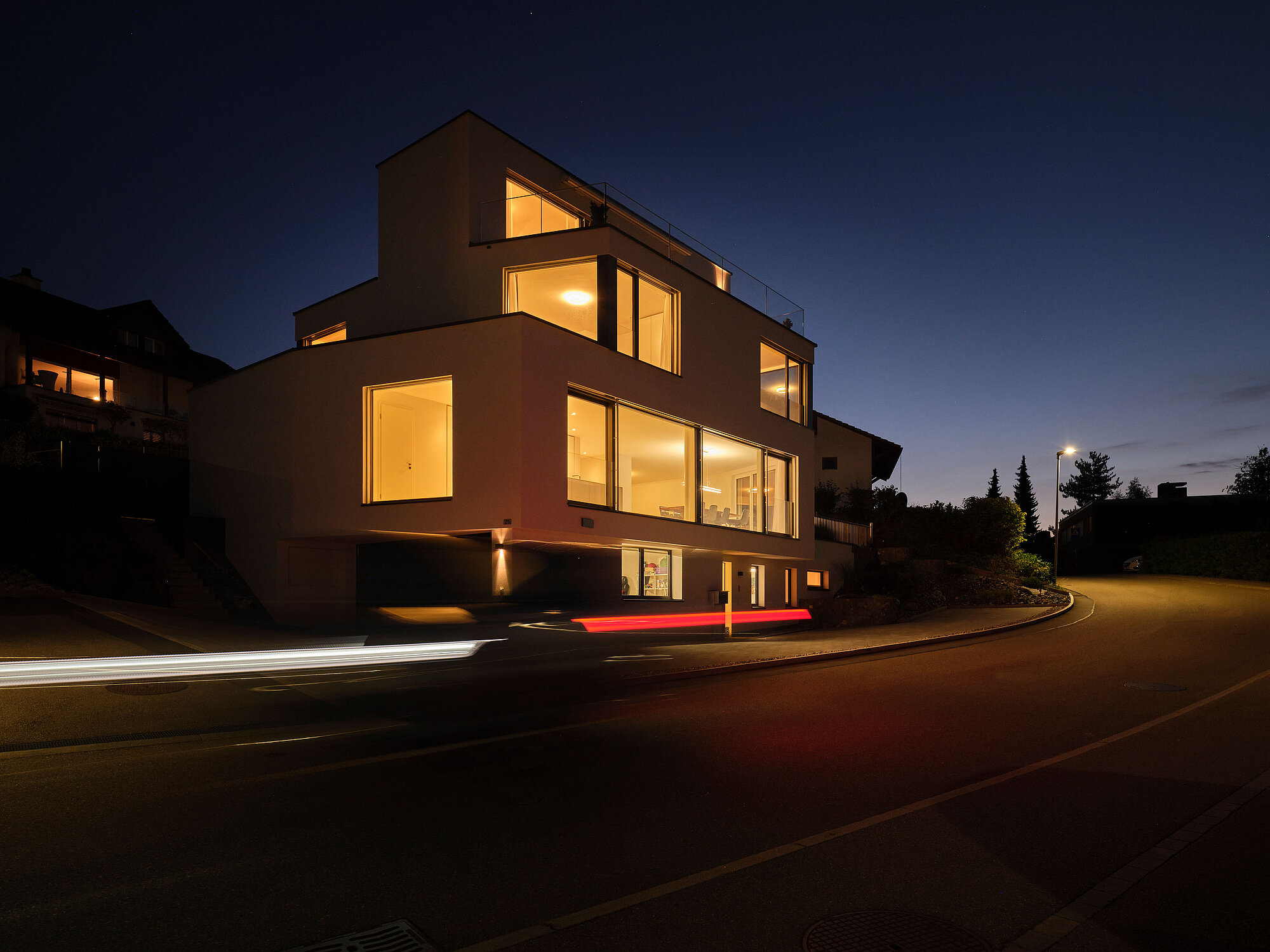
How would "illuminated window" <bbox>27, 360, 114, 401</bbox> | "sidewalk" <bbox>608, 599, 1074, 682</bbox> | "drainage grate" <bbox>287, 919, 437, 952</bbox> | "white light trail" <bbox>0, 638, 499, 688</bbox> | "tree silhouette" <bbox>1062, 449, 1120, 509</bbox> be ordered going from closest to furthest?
"drainage grate" <bbox>287, 919, 437, 952</bbox> < "white light trail" <bbox>0, 638, 499, 688</bbox> < "sidewalk" <bbox>608, 599, 1074, 682</bbox> < "illuminated window" <bbox>27, 360, 114, 401</bbox> < "tree silhouette" <bbox>1062, 449, 1120, 509</bbox>

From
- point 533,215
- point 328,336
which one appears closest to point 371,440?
point 533,215

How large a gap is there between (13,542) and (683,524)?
15908 millimetres

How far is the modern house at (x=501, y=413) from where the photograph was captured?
1727 centimetres

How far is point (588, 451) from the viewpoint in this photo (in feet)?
60.4

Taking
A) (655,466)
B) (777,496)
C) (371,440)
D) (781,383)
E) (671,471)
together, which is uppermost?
(781,383)

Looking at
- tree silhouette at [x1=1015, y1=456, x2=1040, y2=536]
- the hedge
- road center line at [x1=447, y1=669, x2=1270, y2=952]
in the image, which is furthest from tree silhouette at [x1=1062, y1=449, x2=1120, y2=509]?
road center line at [x1=447, y1=669, x2=1270, y2=952]

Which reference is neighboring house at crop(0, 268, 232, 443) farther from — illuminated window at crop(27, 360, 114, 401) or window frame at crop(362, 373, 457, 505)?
window frame at crop(362, 373, 457, 505)

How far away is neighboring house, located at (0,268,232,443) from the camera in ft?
101

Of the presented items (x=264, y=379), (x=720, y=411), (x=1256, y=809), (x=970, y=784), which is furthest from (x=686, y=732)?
(x=264, y=379)

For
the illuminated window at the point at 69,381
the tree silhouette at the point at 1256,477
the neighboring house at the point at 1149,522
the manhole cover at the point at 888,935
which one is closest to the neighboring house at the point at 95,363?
the illuminated window at the point at 69,381

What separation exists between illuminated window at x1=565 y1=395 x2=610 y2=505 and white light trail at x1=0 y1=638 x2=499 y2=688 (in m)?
4.64

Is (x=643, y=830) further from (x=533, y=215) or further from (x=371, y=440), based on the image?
(x=533, y=215)

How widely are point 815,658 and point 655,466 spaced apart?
8438 mm

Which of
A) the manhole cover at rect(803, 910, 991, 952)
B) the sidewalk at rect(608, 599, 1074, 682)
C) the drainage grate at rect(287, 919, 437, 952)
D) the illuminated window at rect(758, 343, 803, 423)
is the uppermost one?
the illuminated window at rect(758, 343, 803, 423)
